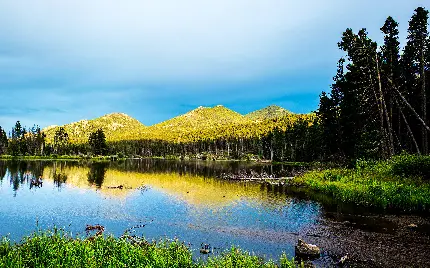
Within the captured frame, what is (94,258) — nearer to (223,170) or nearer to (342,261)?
(342,261)

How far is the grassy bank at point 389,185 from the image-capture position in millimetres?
34469

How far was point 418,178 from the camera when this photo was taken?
3806 centimetres

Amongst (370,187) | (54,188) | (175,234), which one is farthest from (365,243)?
(54,188)

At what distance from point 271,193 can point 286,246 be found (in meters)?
26.6

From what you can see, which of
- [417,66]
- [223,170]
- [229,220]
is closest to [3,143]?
[223,170]

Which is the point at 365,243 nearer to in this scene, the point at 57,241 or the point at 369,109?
the point at 57,241

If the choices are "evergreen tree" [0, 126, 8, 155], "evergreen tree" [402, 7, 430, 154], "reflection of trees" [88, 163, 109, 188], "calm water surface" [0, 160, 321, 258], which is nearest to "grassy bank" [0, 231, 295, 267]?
"calm water surface" [0, 160, 321, 258]

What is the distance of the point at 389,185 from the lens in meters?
38.4

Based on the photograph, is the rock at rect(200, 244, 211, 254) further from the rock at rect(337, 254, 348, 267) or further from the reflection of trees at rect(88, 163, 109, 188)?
the reflection of trees at rect(88, 163, 109, 188)

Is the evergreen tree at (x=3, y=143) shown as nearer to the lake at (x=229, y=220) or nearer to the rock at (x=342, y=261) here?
the lake at (x=229, y=220)

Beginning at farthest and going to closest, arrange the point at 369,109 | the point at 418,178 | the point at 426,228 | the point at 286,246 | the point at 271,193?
the point at 369,109 < the point at 271,193 < the point at 418,178 < the point at 426,228 < the point at 286,246

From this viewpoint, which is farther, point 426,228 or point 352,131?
point 352,131

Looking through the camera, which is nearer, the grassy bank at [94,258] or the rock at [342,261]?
the grassy bank at [94,258]

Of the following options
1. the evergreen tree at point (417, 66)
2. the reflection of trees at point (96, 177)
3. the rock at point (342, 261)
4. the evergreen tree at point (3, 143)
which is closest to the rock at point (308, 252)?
the rock at point (342, 261)
